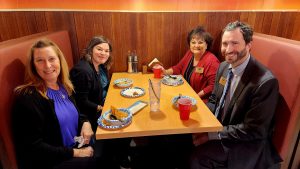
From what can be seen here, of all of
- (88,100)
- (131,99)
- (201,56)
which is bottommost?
(88,100)

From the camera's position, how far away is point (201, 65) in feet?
7.30

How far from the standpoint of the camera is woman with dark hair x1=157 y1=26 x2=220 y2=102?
85.5 inches

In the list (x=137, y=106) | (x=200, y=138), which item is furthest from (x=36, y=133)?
(x=200, y=138)

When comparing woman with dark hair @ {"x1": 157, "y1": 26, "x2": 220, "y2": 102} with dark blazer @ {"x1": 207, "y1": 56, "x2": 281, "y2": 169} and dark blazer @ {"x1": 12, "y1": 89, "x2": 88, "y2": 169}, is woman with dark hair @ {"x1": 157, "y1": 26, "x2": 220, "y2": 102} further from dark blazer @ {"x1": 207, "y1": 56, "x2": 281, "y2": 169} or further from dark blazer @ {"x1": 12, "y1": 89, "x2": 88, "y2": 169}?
dark blazer @ {"x1": 12, "y1": 89, "x2": 88, "y2": 169}

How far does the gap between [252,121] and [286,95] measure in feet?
1.11

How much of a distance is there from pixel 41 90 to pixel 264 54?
183 centimetres

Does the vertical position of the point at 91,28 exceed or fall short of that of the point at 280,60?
it exceeds it

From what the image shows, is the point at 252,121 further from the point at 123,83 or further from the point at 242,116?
the point at 123,83

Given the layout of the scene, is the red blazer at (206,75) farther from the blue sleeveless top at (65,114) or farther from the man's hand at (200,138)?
the blue sleeveless top at (65,114)

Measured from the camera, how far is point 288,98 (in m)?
1.40

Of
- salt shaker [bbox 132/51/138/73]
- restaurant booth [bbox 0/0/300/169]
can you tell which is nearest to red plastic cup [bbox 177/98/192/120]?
restaurant booth [bbox 0/0/300/169]

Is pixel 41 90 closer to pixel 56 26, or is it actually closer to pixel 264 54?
pixel 56 26

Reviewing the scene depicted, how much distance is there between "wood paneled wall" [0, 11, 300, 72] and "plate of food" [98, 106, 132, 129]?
1.35 metres

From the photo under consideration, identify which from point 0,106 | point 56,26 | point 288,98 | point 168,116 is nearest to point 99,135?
point 168,116
